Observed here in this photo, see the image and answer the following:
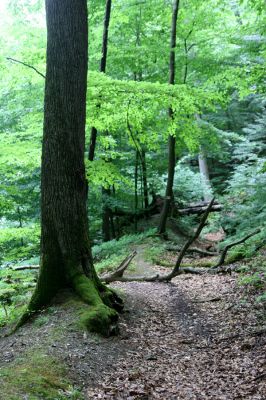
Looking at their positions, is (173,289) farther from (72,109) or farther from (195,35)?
(195,35)

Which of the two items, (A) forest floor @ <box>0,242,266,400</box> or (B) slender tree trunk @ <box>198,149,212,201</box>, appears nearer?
(A) forest floor @ <box>0,242,266,400</box>

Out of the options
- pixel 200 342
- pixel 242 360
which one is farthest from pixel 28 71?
pixel 242 360

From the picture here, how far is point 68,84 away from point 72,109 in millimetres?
383

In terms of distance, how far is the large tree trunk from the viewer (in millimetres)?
5965

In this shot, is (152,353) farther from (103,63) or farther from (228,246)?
(103,63)

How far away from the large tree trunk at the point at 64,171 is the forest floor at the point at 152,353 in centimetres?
41

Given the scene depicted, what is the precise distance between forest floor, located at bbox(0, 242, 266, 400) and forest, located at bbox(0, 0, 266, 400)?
0.02 meters

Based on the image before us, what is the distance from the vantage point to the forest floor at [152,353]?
412cm

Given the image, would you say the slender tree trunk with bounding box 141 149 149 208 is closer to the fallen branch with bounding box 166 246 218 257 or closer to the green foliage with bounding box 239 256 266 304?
the fallen branch with bounding box 166 246 218 257

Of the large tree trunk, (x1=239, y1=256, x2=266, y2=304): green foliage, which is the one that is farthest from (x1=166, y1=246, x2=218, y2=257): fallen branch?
the large tree trunk

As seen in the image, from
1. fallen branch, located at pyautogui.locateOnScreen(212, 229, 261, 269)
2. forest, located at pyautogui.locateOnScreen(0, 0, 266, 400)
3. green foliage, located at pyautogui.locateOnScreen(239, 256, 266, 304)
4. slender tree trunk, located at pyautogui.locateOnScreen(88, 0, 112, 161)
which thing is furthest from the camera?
slender tree trunk, located at pyautogui.locateOnScreen(88, 0, 112, 161)

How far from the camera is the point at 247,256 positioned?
10758mm

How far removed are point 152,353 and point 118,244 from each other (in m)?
9.38

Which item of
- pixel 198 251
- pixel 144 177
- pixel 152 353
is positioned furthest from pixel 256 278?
pixel 144 177
